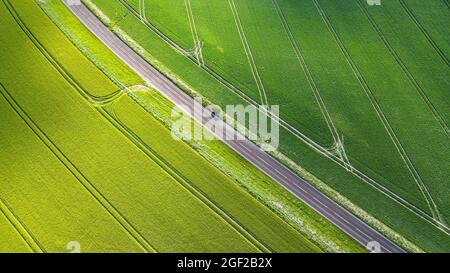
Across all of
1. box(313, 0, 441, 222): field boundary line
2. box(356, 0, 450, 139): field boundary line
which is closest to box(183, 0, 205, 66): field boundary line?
box(313, 0, 441, 222): field boundary line

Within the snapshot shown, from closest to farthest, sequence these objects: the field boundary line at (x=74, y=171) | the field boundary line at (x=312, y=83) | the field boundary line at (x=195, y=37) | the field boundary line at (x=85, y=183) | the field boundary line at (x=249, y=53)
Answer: the field boundary line at (x=85, y=183) < the field boundary line at (x=74, y=171) < the field boundary line at (x=312, y=83) < the field boundary line at (x=249, y=53) < the field boundary line at (x=195, y=37)

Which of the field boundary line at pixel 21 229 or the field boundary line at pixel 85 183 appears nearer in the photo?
the field boundary line at pixel 21 229

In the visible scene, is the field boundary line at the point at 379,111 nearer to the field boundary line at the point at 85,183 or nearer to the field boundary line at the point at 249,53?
the field boundary line at the point at 249,53

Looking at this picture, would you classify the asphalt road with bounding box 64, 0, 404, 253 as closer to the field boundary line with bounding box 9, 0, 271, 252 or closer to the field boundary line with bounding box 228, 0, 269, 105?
the field boundary line with bounding box 9, 0, 271, 252

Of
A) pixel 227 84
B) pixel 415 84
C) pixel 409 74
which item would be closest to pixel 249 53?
pixel 227 84

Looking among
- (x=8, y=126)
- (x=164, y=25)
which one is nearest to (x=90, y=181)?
(x=8, y=126)

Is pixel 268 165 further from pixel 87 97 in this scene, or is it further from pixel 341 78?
pixel 87 97

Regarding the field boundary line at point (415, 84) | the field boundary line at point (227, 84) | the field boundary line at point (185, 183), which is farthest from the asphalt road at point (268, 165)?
the field boundary line at point (415, 84)
